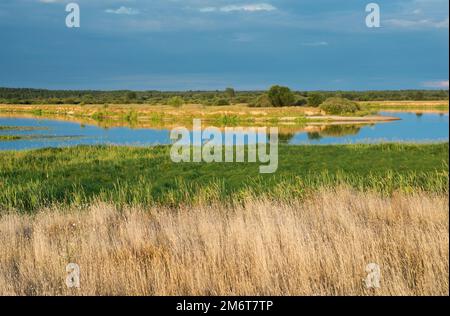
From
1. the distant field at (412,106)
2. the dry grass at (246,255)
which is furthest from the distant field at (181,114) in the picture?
the dry grass at (246,255)

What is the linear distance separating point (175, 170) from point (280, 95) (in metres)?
81.9

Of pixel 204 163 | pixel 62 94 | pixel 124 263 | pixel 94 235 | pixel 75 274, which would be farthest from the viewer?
pixel 62 94

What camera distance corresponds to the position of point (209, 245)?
5996 mm

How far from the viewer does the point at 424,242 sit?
5656 millimetres

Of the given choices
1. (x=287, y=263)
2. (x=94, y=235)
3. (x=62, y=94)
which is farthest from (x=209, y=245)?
(x=62, y=94)

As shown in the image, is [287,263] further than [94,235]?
No

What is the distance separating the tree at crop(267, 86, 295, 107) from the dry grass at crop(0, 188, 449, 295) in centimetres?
9469

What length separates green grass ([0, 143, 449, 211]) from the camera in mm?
16984

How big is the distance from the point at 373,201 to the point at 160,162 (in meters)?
18.6

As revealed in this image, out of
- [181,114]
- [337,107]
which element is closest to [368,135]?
[337,107]
